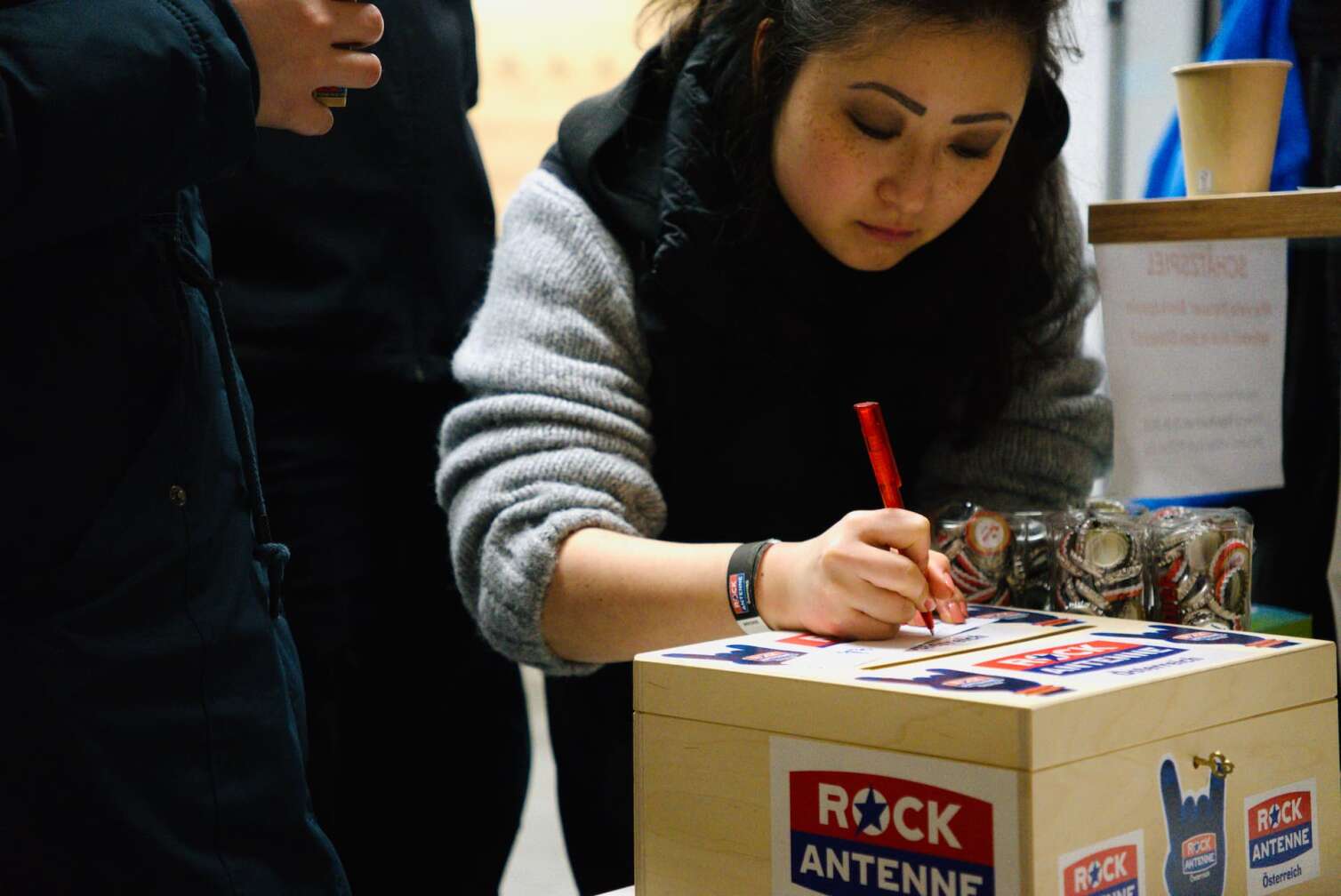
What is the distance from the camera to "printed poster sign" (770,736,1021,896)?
28.5 inches

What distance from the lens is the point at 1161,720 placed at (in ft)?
2.56

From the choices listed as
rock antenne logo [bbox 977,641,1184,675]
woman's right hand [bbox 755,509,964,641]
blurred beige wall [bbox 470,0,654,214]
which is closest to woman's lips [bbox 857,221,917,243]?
woman's right hand [bbox 755,509,964,641]

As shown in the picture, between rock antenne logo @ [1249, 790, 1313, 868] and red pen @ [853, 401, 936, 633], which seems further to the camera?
red pen @ [853, 401, 936, 633]

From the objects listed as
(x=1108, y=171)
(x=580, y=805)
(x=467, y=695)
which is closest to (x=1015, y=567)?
(x=580, y=805)

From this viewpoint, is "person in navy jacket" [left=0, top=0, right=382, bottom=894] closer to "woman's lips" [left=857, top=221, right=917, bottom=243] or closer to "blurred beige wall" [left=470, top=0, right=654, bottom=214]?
"woman's lips" [left=857, top=221, right=917, bottom=243]

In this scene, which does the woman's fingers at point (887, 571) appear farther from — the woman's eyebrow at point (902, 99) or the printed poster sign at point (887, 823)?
the woman's eyebrow at point (902, 99)

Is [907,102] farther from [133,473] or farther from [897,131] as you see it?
[133,473]

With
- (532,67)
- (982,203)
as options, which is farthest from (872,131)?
(532,67)

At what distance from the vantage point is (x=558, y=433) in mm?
1159

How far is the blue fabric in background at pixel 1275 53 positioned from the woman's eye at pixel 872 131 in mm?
305

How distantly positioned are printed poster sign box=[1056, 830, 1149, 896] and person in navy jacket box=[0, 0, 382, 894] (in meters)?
0.45

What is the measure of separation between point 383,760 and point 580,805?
0.77 feet

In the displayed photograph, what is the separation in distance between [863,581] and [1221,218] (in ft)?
1.53

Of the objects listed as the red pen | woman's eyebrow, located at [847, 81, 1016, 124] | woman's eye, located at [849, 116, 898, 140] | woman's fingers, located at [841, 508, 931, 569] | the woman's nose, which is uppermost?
woman's eyebrow, located at [847, 81, 1016, 124]
